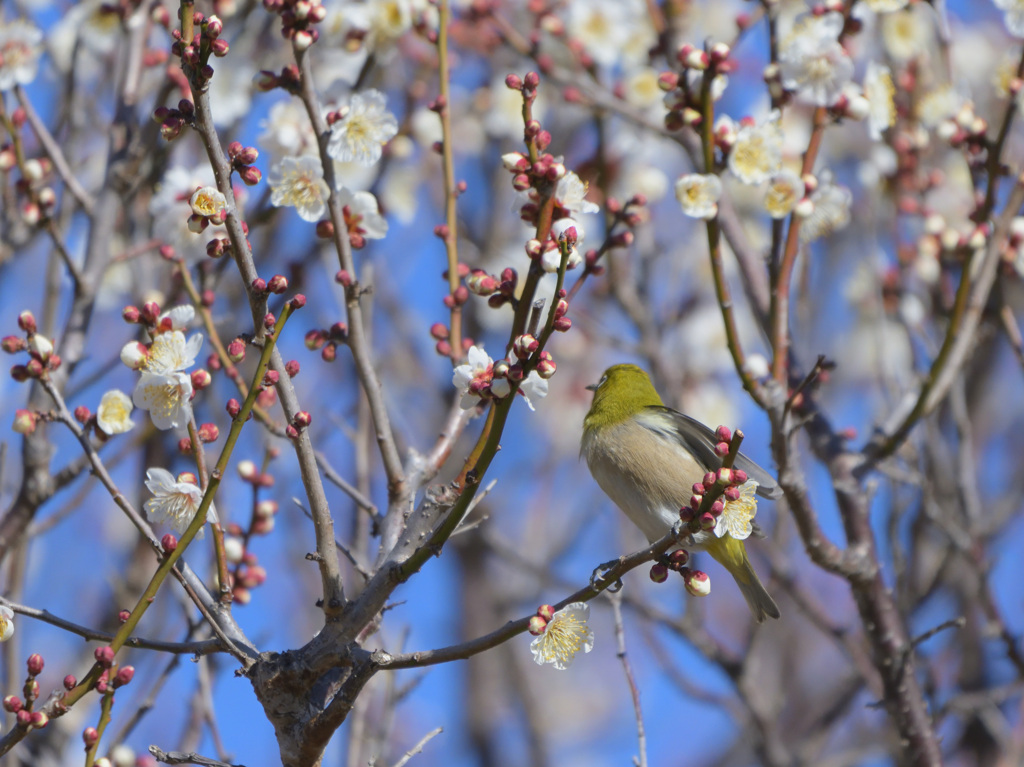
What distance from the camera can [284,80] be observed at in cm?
256

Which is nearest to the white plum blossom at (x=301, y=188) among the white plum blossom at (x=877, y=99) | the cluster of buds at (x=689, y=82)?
the cluster of buds at (x=689, y=82)

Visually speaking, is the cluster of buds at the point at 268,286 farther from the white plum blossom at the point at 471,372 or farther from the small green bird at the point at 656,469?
the small green bird at the point at 656,469

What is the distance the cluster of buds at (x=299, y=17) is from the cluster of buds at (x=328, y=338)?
697 millimetres

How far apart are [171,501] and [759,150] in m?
1.95

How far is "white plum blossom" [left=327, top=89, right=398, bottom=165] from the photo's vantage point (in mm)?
2686

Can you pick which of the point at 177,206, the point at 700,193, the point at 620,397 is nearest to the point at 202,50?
the point at 700,193

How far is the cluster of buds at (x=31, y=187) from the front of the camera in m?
3.37

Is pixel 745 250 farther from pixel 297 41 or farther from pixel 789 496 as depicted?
pixel 297 41

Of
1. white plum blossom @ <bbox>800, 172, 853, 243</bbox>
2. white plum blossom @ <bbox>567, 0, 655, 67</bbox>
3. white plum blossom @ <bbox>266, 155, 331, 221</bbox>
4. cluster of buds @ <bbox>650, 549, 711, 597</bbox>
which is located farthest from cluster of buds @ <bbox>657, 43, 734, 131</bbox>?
white plum blossom @ <bbox>567, 0, 655, 67</bbox>

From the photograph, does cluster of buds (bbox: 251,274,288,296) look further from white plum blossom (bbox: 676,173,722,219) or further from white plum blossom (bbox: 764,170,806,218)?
white plum blossom (bbox: 764,170,806,218)

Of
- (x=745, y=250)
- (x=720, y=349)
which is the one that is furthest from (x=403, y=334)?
(x=745, y=250)

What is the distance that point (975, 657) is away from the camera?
572cm

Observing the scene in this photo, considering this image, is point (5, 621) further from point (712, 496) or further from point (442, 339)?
point (712, 496)

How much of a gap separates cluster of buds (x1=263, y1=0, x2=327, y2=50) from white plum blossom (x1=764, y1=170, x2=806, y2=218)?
1465 millimetres
